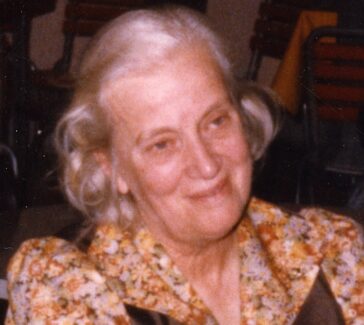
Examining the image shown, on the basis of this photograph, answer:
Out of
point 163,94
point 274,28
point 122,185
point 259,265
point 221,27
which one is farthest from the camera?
point 221,27

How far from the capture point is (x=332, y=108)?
3670 millimetres

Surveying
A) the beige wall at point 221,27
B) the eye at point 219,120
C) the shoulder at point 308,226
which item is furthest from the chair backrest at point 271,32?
the eye at point 219,120

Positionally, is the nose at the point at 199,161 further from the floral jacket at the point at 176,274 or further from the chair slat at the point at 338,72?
the chair slat at the point at 338,72

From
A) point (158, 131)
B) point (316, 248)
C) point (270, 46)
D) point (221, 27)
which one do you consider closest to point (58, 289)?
point (158, 131)

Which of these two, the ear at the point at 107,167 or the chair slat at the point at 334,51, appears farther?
the chair slat at the point at 334,51

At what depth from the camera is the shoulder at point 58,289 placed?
1330mm

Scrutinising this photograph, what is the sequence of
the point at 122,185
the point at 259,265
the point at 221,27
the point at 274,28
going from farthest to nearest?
the point at 221,27 → the point at 274,28 → the point at 259,265 → the point at 122,185

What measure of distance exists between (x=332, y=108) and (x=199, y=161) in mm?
2469

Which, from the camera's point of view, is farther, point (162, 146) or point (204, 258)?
point (204, 258)

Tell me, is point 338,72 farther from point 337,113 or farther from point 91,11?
point 91,11

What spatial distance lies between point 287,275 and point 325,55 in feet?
7.63

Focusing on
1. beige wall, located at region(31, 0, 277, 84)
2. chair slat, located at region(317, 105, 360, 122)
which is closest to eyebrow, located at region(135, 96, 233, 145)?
chair slat, located at region(317, 105, 360, 122)

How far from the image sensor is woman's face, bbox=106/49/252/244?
1.30 m

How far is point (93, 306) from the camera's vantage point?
1344 mm
